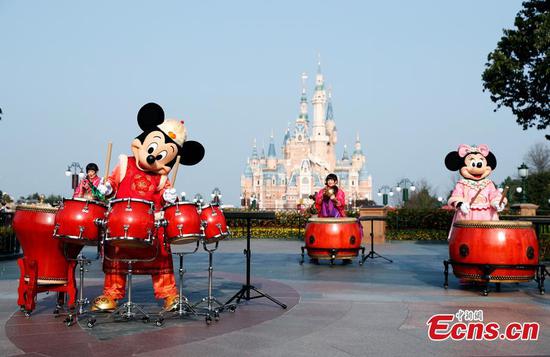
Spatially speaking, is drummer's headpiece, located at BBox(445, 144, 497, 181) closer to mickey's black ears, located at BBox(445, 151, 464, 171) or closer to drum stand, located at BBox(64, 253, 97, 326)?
mickey's black ears, located at BBox(445, 151, 464, 171)

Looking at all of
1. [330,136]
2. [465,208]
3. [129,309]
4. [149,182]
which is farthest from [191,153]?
[330,136]

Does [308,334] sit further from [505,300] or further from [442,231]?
[442,231]

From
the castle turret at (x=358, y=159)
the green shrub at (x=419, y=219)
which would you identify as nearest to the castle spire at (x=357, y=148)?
the castle turret at (x=358, y=159)

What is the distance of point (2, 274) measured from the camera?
35.0 feet

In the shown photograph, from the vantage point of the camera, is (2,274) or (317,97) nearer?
(2,274)

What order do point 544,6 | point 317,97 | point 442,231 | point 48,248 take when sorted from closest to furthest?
point 48,248 → point 544,6 → point 442,231 → point 317,97

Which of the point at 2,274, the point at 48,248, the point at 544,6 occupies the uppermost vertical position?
the point at 544,6

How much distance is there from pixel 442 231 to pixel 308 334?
1847 centimetres

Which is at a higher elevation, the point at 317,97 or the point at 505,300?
the point at 317,97

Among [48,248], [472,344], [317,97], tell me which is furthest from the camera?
[317,97]

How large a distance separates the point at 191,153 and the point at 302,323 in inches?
108

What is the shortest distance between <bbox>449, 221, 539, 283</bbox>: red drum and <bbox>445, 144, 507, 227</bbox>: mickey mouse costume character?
2.68 feet

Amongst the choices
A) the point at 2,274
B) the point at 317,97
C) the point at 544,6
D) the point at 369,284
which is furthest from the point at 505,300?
the point at 317,97

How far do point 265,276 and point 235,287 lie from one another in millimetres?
1482
